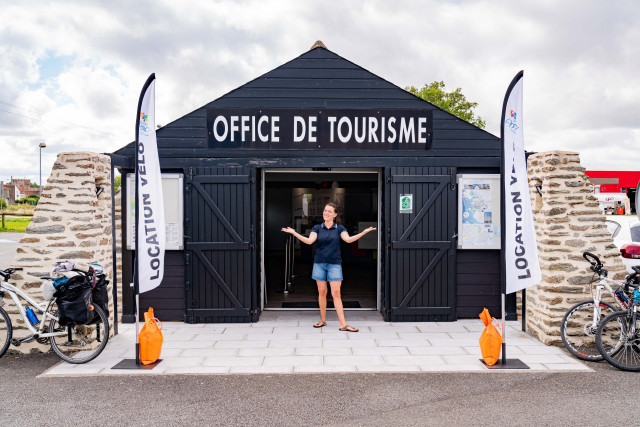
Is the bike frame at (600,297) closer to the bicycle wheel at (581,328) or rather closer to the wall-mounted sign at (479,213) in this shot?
the bicycle wheel at (581,328)

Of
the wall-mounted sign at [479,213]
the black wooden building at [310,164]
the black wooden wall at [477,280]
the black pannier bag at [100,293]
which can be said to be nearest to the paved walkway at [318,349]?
the black wooden wall at [477,280]

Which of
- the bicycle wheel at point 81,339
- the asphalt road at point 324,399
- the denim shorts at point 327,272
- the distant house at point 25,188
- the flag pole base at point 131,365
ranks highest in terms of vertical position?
the distant house at point 25,188

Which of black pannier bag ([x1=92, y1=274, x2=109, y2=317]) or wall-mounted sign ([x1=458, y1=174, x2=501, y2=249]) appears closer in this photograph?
black pannier bag ([x1=92, y1=274, x2=109, y2=317])

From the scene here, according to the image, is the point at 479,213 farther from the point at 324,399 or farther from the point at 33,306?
→ the point at 33,306

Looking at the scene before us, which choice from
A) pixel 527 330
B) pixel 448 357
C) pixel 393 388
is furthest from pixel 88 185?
pixel 527 330

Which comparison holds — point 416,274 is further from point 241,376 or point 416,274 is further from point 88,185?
point 88,185

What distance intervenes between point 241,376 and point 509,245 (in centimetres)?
303

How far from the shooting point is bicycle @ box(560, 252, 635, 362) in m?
5.54

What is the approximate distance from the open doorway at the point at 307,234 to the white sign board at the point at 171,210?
1.35m

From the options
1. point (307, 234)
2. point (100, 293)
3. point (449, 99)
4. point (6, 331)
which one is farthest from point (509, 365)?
point (449, 99)

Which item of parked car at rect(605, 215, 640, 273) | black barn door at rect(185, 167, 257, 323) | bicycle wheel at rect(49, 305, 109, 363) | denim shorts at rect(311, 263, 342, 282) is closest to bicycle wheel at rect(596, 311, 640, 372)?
parked car at rect(605, 215, 640, 273)

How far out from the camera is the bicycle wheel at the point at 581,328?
5.62 m

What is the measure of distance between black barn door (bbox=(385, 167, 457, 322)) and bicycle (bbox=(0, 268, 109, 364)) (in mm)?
3843

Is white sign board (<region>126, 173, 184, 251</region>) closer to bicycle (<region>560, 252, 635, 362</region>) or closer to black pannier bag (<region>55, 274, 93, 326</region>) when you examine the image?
black pannier bag (<region>55, 274, 93, 326</region>)
